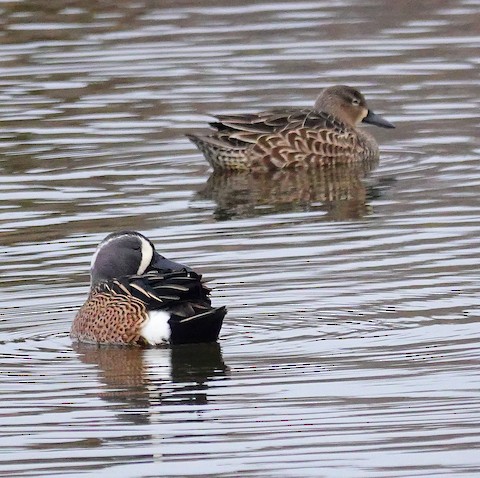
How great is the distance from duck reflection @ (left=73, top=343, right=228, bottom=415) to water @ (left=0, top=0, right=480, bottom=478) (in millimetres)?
23

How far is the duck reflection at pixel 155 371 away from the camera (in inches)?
341

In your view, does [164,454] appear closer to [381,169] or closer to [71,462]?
[71,462]

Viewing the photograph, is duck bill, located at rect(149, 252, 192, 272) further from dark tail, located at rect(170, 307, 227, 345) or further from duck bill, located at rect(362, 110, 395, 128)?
duck bill, located at rect(362, 110, 395, 128)

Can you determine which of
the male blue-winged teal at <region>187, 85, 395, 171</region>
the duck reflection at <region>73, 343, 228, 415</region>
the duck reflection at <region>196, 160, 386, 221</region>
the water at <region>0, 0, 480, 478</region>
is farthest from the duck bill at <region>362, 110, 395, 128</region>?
the duck reflection at <region>73, 343, 228, 415</region>

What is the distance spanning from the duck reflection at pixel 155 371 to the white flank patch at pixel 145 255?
0.46 m

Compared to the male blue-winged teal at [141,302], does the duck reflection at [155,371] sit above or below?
below

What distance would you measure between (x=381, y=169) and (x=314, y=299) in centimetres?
478

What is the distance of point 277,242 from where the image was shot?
1177 cm

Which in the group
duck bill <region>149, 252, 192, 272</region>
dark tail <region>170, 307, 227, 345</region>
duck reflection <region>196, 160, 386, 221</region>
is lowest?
duck reflection <region>196, 160, 386, 221</region>

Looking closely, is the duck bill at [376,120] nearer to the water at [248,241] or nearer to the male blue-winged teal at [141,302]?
the water at [248,241]

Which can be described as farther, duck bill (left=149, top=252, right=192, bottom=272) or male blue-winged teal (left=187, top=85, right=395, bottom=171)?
male blue-winged teal (left=187, top=85, right=395, bottom=171)

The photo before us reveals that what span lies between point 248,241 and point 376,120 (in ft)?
13.8

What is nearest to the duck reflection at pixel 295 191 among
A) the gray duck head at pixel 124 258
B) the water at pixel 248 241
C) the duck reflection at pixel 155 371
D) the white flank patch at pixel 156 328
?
the water at pixel 248 241

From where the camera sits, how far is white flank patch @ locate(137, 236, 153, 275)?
10078 mm
